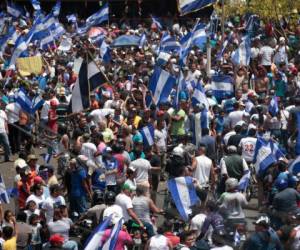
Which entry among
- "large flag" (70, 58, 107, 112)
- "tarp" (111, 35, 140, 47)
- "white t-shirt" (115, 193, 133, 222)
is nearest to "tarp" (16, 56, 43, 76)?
"tarp" (111, 35, 140, 47)

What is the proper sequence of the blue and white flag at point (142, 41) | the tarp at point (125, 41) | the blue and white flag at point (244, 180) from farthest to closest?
the tarp at point (125, 41) → the blue and white flag at point (142, 41) → the blue and white flag at point (244, 180)

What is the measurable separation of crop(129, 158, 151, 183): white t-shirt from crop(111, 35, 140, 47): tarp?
16.7 meters

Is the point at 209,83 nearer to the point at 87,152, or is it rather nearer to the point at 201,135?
the point at 201,135

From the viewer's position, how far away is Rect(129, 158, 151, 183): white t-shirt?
20.6 meters

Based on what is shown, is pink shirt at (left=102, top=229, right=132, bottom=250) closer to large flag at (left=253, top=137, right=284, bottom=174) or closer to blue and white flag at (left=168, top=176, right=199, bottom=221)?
blue and white flag at (left=168, top=176, right=199, bottom=221)

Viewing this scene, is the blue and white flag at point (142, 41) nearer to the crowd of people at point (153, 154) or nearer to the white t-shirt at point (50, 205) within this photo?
the crowd of people at point (153, 154)

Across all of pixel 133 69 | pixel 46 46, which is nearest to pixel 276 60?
pixel 133 69

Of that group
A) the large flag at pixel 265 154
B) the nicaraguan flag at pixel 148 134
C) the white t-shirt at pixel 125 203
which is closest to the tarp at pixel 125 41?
the nicaraguan flag at pixel 148 134

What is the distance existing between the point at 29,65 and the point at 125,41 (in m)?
6.54

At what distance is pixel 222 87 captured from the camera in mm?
27047

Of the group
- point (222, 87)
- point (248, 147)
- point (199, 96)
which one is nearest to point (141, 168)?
point (248, 147)

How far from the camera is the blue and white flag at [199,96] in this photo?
2471 centimetres

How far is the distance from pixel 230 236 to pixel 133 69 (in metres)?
16.3

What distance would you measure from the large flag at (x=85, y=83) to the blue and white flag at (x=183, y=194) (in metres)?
5.43
